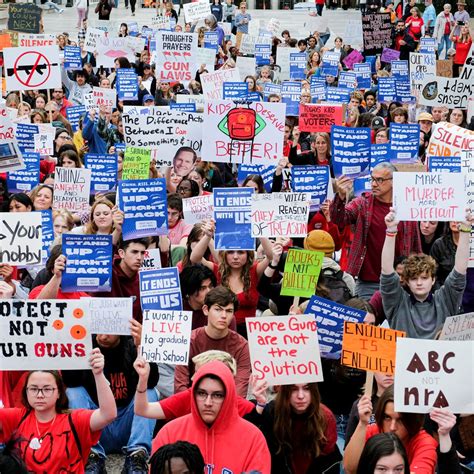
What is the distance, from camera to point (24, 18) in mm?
24250

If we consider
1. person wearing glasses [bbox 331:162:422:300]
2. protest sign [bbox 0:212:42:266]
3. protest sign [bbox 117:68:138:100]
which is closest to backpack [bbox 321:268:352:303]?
person wearing glasses [bbox 331:162:422:300]

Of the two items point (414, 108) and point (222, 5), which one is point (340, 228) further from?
point (222, 5)

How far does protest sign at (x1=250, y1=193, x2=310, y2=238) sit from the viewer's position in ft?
30.8

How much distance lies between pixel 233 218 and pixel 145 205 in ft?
2.63

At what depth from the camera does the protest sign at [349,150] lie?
12453 millimetres

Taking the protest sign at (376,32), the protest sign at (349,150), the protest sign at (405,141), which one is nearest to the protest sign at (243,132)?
the protest sign at (349,150)

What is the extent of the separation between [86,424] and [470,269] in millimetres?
4001

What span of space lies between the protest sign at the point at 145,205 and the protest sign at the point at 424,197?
203cm

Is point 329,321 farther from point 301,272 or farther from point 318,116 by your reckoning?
point 318,116

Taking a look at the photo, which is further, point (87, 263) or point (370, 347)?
point (87, 263)

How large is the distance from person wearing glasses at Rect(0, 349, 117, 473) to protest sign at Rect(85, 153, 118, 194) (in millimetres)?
6165

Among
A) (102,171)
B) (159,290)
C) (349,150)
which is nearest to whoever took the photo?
(159,290)

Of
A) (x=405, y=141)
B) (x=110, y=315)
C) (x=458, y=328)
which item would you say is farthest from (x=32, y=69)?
(x=458, y=328)

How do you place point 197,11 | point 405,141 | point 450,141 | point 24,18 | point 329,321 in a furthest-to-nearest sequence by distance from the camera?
point 197,11 → point 24,18 → point 405,141 → point 450,141 → point 329,321
